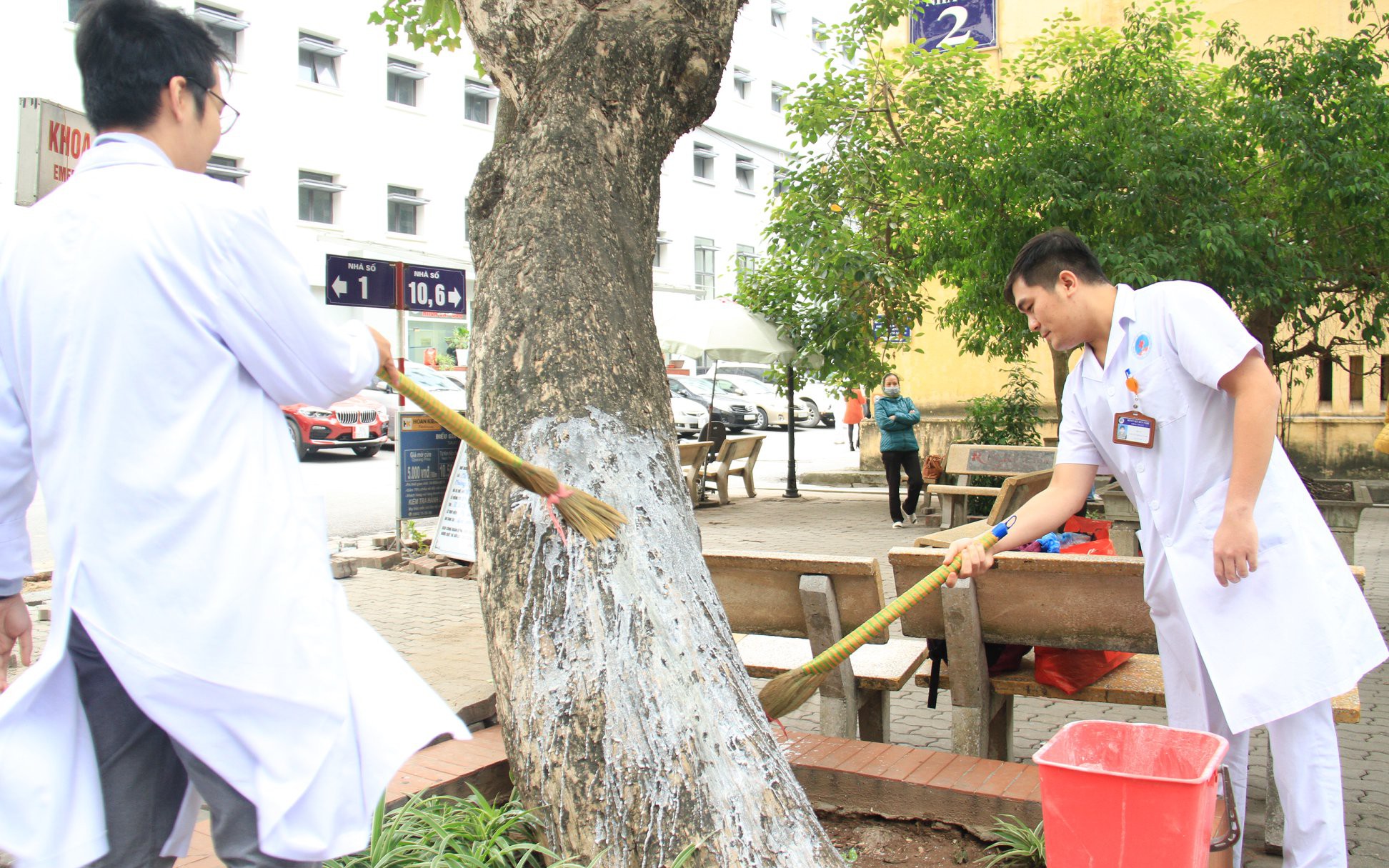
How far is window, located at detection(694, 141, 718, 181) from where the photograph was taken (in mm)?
41406

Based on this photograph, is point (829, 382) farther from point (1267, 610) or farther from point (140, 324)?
point (140, 324)

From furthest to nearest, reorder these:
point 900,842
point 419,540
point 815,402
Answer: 1. point 815,402
2. point 419,540
3. point 900,842

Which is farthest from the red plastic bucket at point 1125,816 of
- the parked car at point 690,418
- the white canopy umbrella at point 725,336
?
the parked car at point 690,418

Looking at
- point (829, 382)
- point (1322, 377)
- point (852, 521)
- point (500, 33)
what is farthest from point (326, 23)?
point (500, 33)

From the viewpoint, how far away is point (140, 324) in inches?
69.7

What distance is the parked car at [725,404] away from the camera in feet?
92.2

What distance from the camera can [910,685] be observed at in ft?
19.2

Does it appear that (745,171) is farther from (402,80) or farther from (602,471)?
(602,471)

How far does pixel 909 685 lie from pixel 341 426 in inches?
589

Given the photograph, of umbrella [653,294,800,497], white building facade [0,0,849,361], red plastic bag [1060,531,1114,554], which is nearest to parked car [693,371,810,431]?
white building facade [0,0,849,361]

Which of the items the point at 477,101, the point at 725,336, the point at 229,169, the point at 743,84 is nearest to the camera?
the point at 725,336

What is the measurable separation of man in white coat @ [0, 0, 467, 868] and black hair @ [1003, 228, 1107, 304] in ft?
6.67

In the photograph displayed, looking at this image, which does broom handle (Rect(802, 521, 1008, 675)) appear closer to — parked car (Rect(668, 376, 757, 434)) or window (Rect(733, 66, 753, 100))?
parked car (Rect(668, 376, 757, 434))

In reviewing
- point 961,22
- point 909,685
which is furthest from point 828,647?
point 961,22
